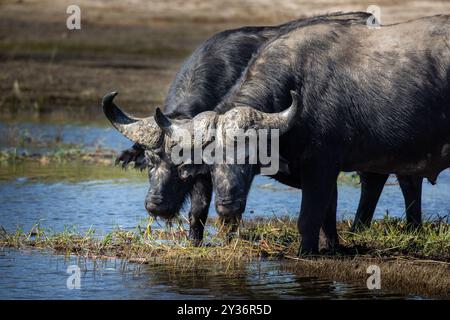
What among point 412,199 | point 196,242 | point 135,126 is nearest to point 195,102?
point 135,126

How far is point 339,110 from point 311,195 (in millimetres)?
695

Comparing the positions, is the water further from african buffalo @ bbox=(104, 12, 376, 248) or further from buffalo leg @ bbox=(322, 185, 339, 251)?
buffalo leg @ bbox=(322, 185, 339, 251)

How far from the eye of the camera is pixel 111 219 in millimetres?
10586

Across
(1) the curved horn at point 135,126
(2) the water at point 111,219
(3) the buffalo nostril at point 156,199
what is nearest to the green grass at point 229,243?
(2) the water at point 111,219

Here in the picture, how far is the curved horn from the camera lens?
880 centimetres

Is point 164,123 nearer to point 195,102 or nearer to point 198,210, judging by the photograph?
point 195,102

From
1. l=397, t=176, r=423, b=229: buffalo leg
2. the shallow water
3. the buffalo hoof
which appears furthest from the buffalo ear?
l=397, t=176, r=423, b=229: buffalo leg

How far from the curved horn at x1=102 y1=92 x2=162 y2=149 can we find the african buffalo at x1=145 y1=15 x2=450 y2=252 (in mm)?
237

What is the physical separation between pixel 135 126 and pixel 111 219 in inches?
73.2

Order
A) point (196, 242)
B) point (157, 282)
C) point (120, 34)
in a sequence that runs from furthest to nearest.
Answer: point (120, 34) < point (196, 242) < point (157, 282)

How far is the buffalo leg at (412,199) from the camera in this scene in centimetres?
986

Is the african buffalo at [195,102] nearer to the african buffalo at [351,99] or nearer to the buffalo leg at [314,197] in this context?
the african buffalo at [351,99]

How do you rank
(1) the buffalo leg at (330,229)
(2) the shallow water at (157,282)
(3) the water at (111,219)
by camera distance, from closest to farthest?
(2) the shallow water at (157,282)
(3) the water at (111,219)
(1) the buffalo leg at (330,229)

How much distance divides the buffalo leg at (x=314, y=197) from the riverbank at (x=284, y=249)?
6.9 inches
